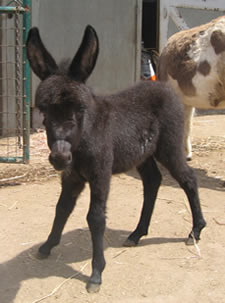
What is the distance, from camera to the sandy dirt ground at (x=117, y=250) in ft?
10.0

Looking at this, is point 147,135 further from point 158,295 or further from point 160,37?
point 160,37

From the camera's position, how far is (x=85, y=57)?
2836mm

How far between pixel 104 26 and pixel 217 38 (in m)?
4.19

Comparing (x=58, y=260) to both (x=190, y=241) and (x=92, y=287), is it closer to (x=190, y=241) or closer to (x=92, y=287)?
(x=92, y=287)

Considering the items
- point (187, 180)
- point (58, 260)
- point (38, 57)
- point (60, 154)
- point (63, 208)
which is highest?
point (38, 57)

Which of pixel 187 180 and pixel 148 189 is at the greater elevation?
pixel 187 180

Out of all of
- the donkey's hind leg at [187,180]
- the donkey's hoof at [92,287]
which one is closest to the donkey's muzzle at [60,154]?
the donkey's hoof at [92,287]

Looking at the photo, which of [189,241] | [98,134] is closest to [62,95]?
[98,134]

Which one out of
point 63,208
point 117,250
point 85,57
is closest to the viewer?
point 85,57

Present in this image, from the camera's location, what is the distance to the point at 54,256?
11.9ft

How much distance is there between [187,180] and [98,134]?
43.5 inches

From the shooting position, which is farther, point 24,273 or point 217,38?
point 217,38

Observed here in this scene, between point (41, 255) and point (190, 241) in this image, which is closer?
point (41, 255)

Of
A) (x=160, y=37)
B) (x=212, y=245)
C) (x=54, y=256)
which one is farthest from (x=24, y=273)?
(x=160, y=37)
